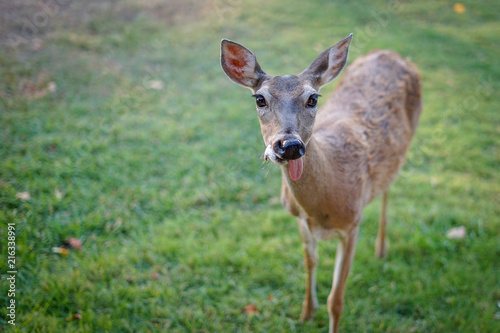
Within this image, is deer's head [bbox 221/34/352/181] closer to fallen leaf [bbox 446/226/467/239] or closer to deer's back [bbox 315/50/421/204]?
deer's back [bbox 315/50/421/204]

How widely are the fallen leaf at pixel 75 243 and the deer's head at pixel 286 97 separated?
236cm

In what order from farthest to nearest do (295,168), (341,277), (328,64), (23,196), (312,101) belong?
(23,196) < (341,277) < (328,64) < (312,101) < (295,168)

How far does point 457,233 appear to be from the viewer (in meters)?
4.78

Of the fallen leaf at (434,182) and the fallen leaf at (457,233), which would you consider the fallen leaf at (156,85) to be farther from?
the fallen leaf at (457,233)

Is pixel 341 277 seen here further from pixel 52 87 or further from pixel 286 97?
pixel 52 87

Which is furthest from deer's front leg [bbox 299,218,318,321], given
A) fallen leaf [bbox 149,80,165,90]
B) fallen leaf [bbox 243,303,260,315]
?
fallen leaf [bbox 149,80,165,90]

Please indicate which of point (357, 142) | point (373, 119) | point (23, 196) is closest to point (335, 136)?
point (357, 142)

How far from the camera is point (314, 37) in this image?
8.62 m

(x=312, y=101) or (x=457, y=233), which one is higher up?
(x=312, y=101)

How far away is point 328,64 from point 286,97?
60 centimetres

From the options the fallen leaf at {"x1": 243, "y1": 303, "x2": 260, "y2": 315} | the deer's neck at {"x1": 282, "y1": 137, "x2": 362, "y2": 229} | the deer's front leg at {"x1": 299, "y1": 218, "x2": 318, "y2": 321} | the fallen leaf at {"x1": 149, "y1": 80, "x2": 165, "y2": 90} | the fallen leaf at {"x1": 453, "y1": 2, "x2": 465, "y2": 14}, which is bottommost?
the fallen leaf at {"x1": 243, "y1": 303, "x2": 260, "y2": 315}

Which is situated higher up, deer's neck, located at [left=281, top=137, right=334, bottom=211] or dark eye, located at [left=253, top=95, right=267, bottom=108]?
dark eye, located at [left=253, top=95, right=267, bottom=108]

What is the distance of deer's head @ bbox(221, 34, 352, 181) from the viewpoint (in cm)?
257

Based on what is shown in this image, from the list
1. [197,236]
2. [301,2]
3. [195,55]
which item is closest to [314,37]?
[301,2]
